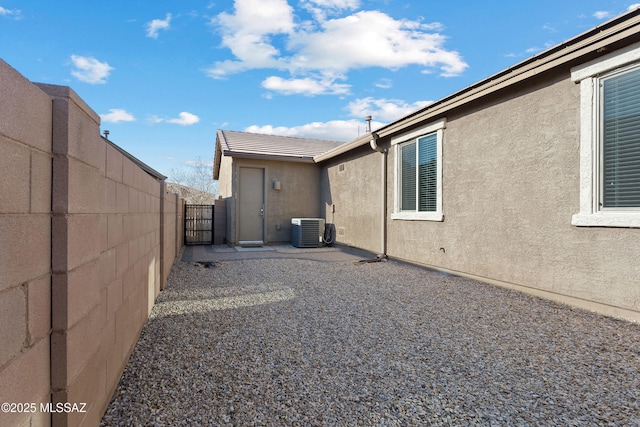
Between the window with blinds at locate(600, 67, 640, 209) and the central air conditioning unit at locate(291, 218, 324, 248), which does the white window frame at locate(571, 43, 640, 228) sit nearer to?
the window with blinds at locate(600, 67, 640, 209)

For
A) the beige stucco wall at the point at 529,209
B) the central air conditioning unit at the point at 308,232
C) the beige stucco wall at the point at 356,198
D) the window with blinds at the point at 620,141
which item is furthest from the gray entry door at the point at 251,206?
the window with blinds at the point at 620,141

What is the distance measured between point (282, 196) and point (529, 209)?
7.73m

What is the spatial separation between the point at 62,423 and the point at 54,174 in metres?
0.97

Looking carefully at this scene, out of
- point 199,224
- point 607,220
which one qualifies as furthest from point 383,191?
point 199,224

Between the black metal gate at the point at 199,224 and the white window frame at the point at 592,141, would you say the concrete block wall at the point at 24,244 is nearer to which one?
the white window frame at the point at 592,141

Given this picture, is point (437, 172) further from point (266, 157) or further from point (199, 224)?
point (199, 224)

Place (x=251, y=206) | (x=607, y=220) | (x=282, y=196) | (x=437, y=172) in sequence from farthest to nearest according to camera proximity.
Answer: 1. (x=282, y=196)
2. (x=251, y=206)
3. (x=437, y=172)
4. (x=607, y=220)

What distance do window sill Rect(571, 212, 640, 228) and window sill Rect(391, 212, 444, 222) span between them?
7.60 feet

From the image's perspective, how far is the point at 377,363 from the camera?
8.23ft

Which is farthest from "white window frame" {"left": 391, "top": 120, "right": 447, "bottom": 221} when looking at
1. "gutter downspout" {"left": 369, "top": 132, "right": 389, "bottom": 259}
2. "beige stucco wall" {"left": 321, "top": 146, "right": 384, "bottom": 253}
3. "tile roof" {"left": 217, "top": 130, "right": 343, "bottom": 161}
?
"tile roof" {"left": 217, "top": 130, "right": 343, "bottom": 161}

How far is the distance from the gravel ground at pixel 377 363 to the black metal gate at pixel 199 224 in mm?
7667

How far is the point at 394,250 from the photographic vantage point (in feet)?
24.5

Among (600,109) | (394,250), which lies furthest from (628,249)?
(394,250)

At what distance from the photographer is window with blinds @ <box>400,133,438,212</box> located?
6402 mm
